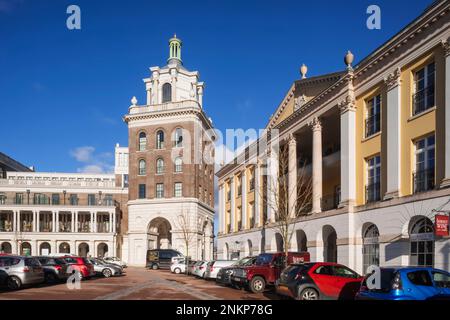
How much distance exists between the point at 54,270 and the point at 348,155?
16.9 m

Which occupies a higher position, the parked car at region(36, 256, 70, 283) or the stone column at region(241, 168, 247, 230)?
the stone column at region(241, 168, 247, 230)

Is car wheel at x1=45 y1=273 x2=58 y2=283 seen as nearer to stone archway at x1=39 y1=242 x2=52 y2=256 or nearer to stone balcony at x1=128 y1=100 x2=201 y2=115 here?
stone balcony at x1=128 y1=100 x2=201 y2=115

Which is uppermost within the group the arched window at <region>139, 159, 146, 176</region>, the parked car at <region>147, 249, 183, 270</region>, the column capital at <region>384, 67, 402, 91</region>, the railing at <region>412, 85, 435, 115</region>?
the column capital at <region>384, 67, 402, 91</region>

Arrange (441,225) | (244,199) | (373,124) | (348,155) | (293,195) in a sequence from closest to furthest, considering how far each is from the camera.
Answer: (441,225)
(373,124)
(348,155)
(293,195)
(244,199)

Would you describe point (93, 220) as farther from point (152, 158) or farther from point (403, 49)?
point (403, 49)

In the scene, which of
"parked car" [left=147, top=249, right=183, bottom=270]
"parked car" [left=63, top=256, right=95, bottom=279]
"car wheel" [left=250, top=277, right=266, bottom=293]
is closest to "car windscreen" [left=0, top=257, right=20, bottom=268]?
"parked car" [left=63, top=256, right=95, bottom=279]

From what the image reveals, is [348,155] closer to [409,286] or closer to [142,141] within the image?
[409,286]

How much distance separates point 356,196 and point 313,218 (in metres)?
4.48

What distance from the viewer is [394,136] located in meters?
22.4

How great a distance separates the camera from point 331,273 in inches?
672

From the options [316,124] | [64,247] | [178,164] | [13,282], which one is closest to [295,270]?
[13,282]

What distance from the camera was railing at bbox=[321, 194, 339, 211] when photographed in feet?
107

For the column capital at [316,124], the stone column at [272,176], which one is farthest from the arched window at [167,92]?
the column capital at [316,124]

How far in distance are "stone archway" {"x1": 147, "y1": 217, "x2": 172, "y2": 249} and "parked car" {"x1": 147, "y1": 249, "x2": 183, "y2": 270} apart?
10867mm
